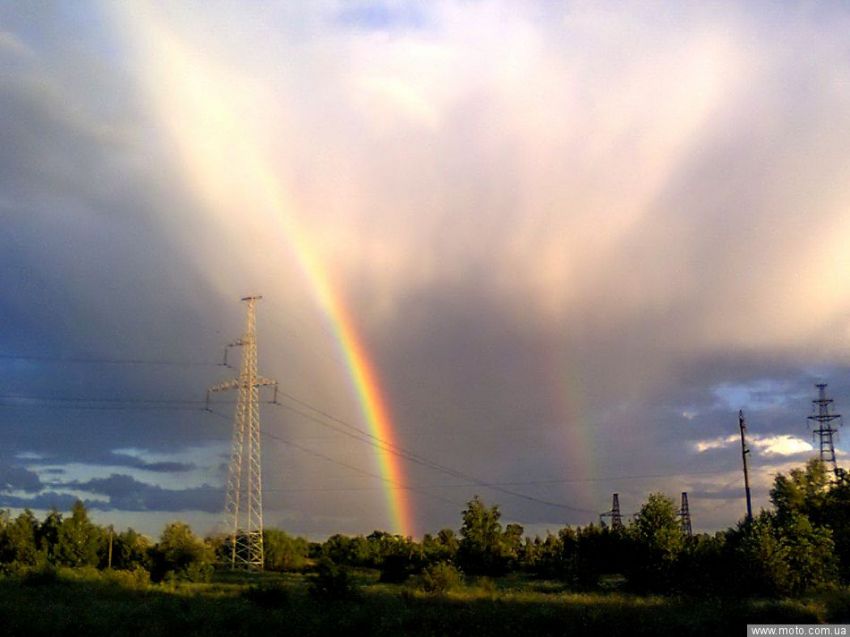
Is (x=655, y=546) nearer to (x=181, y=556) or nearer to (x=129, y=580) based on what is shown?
(x=129, y=580)

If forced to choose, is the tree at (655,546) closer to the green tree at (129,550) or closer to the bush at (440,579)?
the bush at (440,579)

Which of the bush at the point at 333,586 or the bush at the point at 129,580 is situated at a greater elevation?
the bush at the point at 333,586

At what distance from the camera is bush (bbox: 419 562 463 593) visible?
50.6m

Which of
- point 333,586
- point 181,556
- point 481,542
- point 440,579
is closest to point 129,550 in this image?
point 181,556

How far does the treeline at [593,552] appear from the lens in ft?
168

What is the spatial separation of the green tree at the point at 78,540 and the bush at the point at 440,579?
180 feet

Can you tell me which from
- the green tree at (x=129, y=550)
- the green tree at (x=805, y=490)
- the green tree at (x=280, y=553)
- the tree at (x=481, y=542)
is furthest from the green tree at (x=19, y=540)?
the green tree at (x=805, y=490)

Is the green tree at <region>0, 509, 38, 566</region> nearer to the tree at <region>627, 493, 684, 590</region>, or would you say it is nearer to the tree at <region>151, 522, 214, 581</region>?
the tree at <region>151, 522, 214, 581</region>

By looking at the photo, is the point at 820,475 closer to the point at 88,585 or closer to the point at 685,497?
the point at 685,497

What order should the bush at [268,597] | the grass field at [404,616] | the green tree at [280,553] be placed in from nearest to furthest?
the grass field at [404,616] < the bush at [268,597] < the green tree at [280,553]

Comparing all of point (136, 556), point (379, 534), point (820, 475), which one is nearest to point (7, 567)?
point (136, 556)

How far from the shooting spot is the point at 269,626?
99.3 feet

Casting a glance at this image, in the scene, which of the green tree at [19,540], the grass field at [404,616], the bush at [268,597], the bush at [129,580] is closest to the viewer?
the grass field at [404,616]

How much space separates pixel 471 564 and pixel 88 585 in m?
51.4
